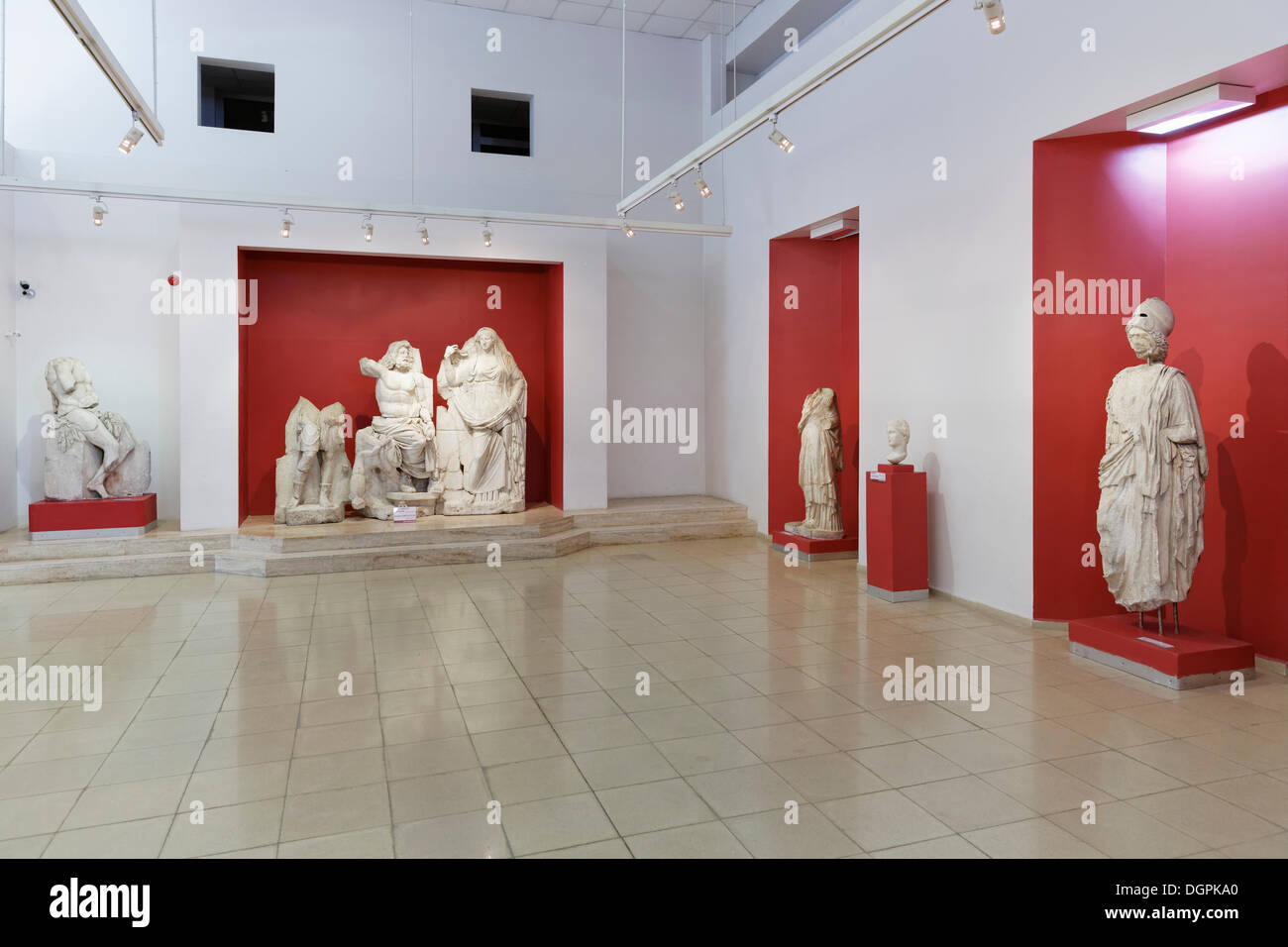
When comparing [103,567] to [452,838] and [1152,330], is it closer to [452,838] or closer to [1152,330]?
[452,838]

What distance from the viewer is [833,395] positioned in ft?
29.7

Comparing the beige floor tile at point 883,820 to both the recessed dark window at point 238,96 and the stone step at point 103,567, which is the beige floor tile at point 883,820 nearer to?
the stone step at point 103,567

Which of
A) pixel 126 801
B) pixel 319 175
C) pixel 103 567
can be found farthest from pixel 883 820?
pixel 319 175

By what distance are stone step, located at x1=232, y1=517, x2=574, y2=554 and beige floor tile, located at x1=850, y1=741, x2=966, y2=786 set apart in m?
5.76

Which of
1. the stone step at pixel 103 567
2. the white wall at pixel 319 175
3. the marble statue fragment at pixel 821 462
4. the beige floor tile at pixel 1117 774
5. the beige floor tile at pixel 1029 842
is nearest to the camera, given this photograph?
the beige floor tile at pixel 1029 842

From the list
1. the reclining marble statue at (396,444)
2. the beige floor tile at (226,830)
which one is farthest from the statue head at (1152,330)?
the reclining marble statue at (396,444)

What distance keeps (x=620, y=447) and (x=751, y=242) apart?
3236 millimetres

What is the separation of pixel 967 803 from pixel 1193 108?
4.30m

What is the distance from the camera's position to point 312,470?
9273mm

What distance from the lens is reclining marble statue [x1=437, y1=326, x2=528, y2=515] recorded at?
9898mm

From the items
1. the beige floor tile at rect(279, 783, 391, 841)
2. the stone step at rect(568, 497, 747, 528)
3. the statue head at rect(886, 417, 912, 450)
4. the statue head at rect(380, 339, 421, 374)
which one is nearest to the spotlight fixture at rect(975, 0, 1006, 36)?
the statue head at rect(886, 417, 912, 450)

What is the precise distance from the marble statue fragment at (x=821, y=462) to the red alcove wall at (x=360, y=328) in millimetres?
3172

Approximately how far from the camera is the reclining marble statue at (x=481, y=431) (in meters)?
9.90

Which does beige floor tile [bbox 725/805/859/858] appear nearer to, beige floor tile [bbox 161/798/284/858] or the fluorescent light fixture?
beige floor tile [bbox 161/798/284/858]
